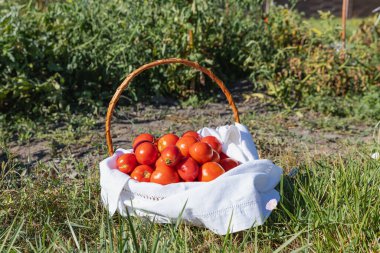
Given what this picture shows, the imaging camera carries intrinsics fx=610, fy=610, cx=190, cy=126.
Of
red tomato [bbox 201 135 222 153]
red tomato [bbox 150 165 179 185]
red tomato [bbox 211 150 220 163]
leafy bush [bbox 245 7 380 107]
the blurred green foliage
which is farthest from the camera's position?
leafy bush [bbox 245 7 380 107]

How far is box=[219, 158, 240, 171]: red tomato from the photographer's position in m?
2.82

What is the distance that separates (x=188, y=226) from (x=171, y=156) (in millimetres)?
310

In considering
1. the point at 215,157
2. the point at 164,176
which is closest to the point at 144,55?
the point at 215,157

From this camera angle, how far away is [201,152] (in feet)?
8.77

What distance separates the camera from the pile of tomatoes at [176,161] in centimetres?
264

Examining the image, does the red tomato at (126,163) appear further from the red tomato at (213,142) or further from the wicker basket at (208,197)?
the red tomato at (213,142)

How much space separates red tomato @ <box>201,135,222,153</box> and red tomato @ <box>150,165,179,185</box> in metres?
0.28

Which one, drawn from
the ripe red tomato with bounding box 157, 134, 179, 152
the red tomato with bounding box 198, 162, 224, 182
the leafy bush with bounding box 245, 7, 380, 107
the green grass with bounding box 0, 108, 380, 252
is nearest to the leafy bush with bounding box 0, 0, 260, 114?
the leafy bush with bounding box 245, 7, 380, 107

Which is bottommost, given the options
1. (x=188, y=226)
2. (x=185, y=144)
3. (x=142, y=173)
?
(x=188, y=226)

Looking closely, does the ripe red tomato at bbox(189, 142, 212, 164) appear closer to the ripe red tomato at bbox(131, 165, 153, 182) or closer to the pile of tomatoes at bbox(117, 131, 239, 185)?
the pile of tomatoes at bbox(117, 131, 239, 185)

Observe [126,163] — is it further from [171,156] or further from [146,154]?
[171,156]

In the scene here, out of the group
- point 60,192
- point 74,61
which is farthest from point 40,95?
point 60,192

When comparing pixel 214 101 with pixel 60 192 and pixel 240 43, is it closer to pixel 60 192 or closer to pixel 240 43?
pixel 240 43

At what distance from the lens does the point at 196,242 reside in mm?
2570
